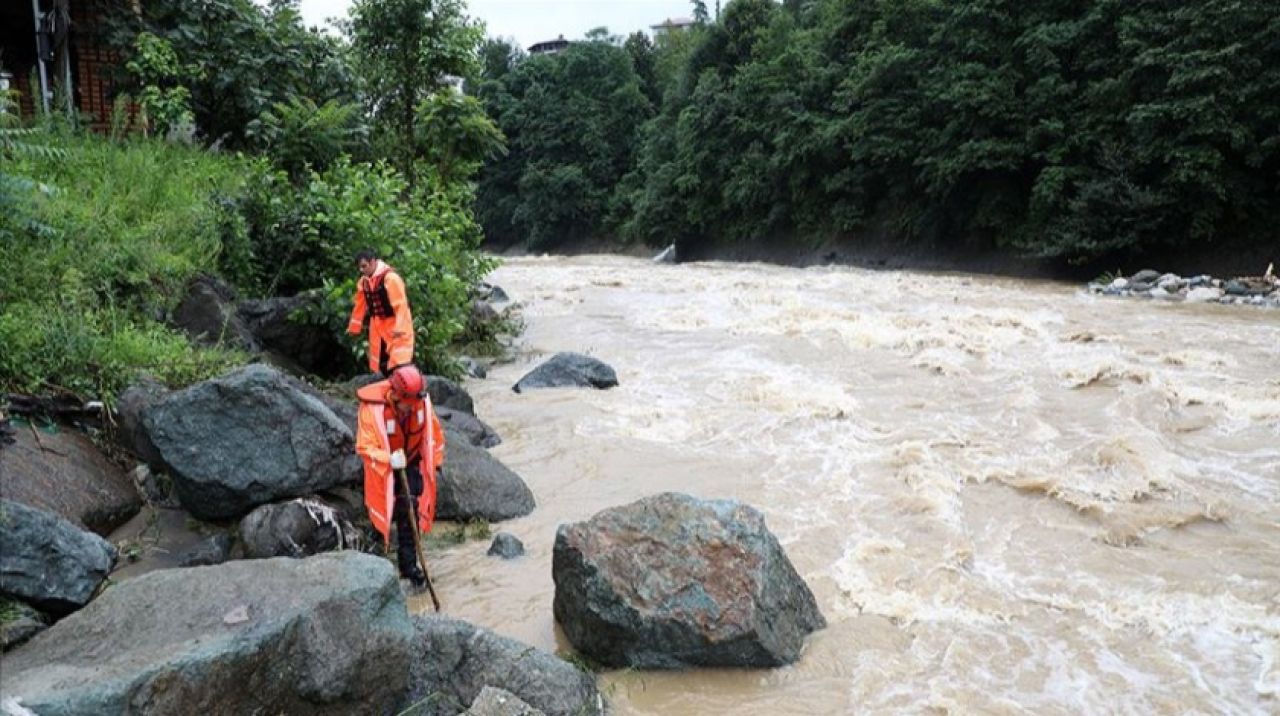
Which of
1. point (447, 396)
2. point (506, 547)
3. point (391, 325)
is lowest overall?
point (506, 547)

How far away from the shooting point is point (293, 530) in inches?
207

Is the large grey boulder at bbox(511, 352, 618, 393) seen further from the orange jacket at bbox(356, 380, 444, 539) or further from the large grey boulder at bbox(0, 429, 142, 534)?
the large grey boulder at bbox(0, 429, 142, 534)

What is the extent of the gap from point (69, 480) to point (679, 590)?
3.74 m

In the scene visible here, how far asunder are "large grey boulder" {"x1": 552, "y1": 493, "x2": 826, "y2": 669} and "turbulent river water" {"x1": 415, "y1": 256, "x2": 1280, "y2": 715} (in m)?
0.14

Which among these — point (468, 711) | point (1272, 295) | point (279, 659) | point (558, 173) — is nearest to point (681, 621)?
point (468, 711)

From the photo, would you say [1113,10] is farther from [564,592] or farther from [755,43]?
[564,592]

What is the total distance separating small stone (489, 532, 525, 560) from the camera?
591 centimetres

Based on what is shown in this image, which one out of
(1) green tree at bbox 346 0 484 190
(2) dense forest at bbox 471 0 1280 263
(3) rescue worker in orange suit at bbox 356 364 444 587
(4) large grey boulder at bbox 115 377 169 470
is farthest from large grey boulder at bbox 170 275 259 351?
(2) dense forest at bbox 471 0 1280 263

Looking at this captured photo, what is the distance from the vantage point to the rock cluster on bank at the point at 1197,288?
672 inches

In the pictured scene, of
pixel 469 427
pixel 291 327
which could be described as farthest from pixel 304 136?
pixel 469 427

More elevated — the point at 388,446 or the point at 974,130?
the point at 974,130

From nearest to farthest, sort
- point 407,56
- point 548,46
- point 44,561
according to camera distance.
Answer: point 44,561
point 407,56
point 548,46

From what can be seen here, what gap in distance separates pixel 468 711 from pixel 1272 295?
19.2 metres

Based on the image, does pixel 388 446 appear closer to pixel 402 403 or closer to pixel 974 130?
pixel 402 403
